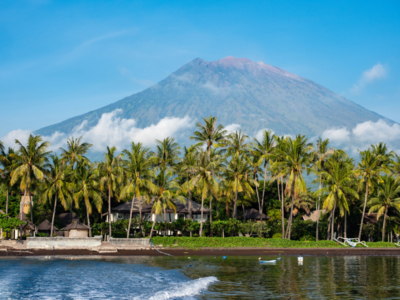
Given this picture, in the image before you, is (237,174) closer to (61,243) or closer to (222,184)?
(222,184)

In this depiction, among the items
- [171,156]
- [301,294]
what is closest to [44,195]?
[171,156]

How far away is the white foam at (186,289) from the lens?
23795 millimetres

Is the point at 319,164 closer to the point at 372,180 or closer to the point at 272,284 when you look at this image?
the point at 372,180

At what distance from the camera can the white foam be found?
937 inches

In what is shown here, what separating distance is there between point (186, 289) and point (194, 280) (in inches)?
116

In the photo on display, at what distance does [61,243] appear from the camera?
161 ft

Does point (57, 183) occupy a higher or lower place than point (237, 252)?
higher

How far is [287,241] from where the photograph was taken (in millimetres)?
53906

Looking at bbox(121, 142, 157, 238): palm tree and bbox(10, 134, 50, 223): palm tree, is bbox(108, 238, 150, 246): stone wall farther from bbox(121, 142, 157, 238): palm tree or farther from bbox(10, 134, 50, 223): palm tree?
bbox(10, 134, 50, 223): palm tree

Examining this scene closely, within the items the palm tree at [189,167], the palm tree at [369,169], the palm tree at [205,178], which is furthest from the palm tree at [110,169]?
the palm tree at [369,169]

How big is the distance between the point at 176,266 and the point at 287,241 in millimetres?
21605

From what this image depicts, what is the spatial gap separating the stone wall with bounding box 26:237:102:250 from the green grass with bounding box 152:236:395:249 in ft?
25.8

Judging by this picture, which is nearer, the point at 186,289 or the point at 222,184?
the point at 186,289

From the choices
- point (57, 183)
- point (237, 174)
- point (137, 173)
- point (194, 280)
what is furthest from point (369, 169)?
point (57, 183)
